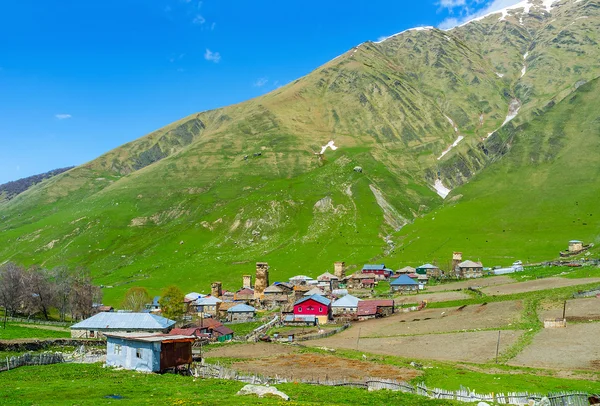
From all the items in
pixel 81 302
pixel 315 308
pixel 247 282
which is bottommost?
pixel 315 308

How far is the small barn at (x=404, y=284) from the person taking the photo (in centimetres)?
12639

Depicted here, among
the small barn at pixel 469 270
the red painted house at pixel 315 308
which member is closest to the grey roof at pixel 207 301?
the red painted house at pixel 315 308

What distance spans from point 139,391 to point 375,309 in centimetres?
Result: 7318

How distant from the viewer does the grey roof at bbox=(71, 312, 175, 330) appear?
69938 millimetres

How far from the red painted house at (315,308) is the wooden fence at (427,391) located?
59703 mm

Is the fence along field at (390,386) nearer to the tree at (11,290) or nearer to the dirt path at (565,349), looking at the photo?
the dirt path at (565,349)

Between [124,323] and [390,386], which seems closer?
[390,386]

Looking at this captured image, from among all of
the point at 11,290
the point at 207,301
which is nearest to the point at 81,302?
the point at 11,290

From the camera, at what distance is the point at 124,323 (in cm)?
7069

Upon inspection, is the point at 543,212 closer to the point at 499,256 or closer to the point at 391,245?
the point at 499,256

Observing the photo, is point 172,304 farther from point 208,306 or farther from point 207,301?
point 207,301

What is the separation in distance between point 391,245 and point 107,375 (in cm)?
16176

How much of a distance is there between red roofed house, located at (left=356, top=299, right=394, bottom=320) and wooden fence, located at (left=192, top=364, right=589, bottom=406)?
191 ft

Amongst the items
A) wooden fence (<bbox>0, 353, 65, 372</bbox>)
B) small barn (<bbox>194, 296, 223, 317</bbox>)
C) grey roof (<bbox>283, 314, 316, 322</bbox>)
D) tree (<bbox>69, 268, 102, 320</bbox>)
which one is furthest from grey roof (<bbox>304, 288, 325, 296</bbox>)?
wooden fence (<bbox>0, 353, 65, 372</bbox>)
